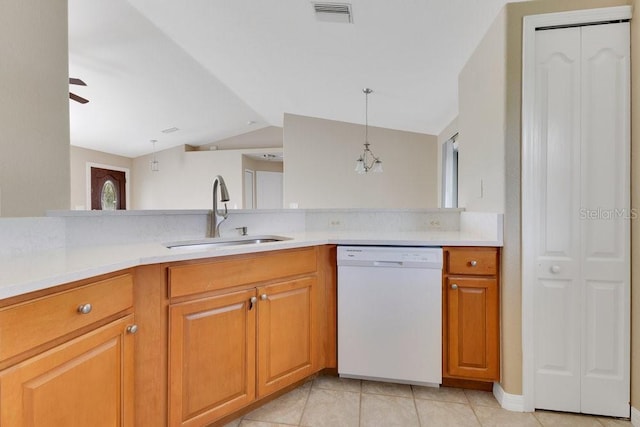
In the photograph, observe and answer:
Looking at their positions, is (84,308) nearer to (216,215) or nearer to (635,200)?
(216,215)

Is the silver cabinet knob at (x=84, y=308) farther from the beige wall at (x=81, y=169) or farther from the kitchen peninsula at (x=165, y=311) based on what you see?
the beige wall at (x=81, y=169)

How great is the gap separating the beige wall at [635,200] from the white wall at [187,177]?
6.26m

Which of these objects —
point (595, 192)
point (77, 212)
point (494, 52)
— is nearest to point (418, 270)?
point (595, 192)

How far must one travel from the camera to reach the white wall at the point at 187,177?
277 inches

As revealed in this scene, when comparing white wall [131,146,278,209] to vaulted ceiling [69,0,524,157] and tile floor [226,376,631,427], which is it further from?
tile floor [226,376,631,427]

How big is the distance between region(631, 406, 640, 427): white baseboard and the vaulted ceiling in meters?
2.16

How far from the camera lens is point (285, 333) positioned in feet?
5.43

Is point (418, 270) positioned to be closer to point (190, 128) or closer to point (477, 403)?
point (477, 403)

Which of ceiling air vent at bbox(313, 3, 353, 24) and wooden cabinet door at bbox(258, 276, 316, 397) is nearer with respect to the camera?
wooden cabinet door at bbox(258, 276, 316, 397)

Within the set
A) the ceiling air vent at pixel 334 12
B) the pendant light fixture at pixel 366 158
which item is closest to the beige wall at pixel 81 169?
the pendant light fixture at pixel 366 158

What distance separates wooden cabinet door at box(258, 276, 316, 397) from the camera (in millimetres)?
1558

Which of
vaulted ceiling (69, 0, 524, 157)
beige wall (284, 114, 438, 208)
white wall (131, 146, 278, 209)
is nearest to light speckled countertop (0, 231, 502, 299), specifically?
vaulted ceiling (69, 0, 524, 157)

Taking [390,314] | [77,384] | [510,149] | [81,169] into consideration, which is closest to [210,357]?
[77,384]

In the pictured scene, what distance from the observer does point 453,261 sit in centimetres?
175
